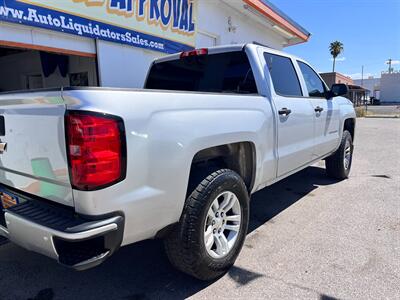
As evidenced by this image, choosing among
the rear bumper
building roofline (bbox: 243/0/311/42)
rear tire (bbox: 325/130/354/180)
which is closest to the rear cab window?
rear tire (bbox: 325/130/354/180)

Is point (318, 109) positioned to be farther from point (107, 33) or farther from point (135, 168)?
point (107, 33)

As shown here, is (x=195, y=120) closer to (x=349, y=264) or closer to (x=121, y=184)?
(x=121, y=184)

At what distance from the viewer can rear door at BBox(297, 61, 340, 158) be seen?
4.52 m

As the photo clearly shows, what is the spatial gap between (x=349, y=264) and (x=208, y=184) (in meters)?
1.57

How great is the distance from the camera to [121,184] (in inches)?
78.5

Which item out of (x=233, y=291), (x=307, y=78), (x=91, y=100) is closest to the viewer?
(x=91, y=100)

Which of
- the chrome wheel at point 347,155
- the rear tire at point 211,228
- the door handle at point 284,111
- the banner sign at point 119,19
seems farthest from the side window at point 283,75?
the banner sign at point 119,19

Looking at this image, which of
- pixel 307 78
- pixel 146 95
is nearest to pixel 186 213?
pixel 146 95

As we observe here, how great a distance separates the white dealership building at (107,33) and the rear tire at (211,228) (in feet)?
13.5

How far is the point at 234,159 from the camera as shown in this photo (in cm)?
313

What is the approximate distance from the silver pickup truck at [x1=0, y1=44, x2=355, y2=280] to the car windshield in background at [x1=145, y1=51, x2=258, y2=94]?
0.13 meters

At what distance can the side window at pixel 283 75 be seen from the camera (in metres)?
3.73

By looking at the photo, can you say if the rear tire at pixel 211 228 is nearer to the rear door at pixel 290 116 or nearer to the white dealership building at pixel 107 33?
the rear door at pixel 290 116

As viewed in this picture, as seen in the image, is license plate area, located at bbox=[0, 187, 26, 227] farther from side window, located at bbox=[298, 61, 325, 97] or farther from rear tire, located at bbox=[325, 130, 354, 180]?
rear tire, located at bbox=[325, 130, 354, 180]
